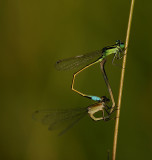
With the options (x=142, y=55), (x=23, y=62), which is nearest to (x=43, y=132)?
(x=23, y=62)

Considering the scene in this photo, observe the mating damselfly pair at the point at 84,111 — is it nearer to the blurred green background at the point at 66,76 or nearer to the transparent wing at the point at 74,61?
the transparent wing at the point at 74,61

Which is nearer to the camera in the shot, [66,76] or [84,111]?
[84,111]

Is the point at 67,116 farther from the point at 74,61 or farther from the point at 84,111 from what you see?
the point at 74,61

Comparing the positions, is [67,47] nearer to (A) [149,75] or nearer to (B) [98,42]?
(B) [98,42]

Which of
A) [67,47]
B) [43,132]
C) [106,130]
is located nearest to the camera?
[106,130]

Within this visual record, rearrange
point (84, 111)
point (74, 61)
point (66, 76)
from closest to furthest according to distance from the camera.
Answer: point (84, 111)
point (74, 61)
point (66, 76)

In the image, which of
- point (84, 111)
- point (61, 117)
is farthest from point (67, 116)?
point (84, 111)

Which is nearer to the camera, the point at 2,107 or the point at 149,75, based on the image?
the point at 149,75

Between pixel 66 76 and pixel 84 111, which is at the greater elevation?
pixel 66 76

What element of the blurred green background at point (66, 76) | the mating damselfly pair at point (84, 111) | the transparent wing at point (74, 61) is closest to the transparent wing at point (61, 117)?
the mating damselfly pair at point (84, 111)
